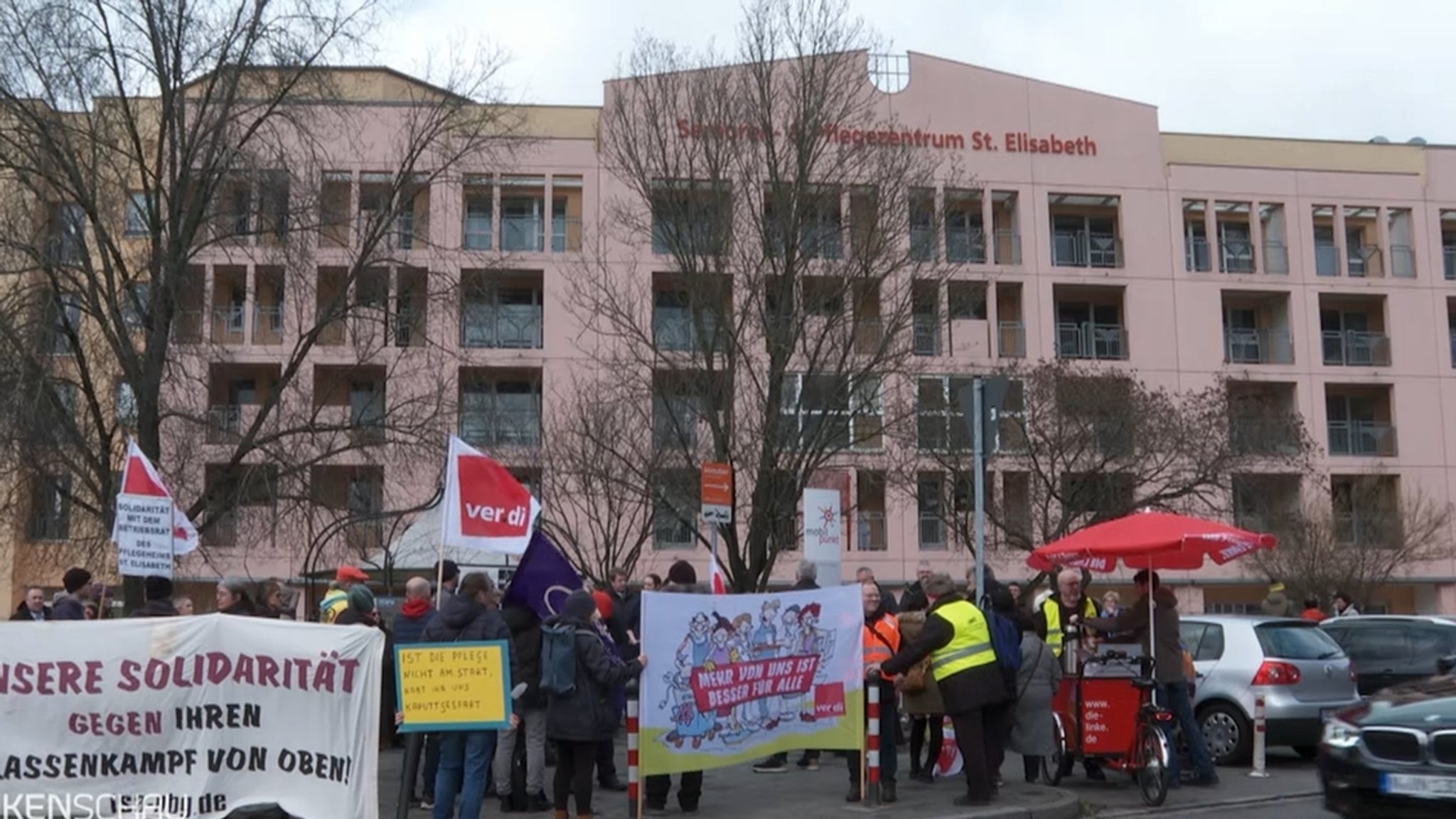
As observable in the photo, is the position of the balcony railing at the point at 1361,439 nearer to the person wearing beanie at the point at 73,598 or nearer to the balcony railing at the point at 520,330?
the balcony railing at the point at 520,330

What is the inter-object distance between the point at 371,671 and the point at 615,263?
86.1ft

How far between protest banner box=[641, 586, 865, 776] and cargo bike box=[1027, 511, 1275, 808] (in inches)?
98.5

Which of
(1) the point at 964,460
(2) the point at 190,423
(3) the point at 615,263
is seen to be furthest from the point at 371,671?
(3) the point at 615,263

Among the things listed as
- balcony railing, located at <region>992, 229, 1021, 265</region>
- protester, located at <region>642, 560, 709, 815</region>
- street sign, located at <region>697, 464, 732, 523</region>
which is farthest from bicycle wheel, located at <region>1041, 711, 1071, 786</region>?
balcony railing, located at <region>992, 229, 1021, 265</region>

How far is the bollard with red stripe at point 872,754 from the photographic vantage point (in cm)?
1203

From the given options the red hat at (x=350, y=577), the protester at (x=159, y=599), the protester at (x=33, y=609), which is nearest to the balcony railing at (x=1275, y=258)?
the red hat at (x=350, y=577)

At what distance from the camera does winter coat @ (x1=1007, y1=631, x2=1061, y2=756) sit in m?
13.1

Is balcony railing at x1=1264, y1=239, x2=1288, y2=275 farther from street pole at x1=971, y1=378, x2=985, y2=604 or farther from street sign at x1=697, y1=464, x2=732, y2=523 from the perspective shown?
street pole at x1=971, y1=378, x2=985, y2=604

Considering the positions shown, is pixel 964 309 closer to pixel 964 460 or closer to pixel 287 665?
pixel 964 460

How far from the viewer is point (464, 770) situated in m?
10.4

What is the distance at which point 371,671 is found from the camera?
1045cm

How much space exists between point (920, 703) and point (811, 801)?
130cm

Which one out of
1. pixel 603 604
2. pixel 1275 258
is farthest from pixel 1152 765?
pixel 1275 258

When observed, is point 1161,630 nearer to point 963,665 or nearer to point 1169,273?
point 963,665
